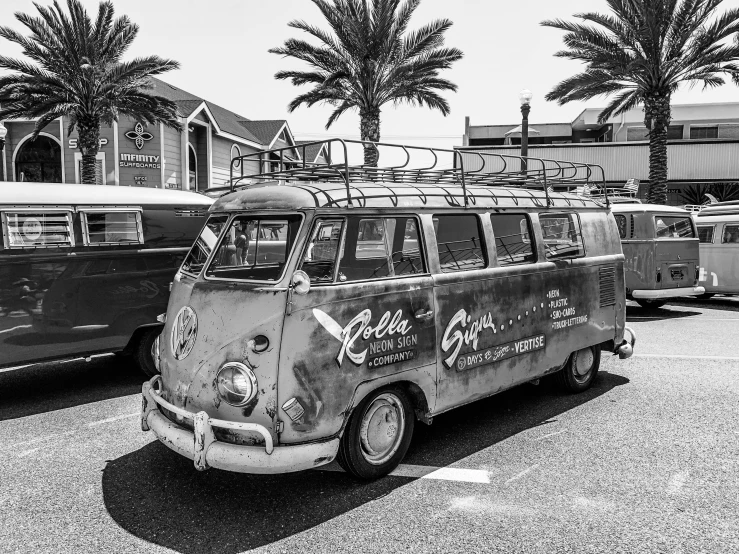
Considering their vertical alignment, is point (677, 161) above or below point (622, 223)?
above

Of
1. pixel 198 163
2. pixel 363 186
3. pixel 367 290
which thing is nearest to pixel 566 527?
pixel 367 290

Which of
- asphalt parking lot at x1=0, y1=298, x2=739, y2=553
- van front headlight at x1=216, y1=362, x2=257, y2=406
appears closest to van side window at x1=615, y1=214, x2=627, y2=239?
asphalt parking lot at x1=0, y1=298, x2=739, y2=553

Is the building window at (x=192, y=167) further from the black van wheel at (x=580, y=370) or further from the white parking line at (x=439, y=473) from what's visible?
the white parking line at (x=439, y=473)

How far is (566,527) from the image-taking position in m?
3.81

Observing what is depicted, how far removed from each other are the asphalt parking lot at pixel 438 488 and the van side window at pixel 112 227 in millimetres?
1818

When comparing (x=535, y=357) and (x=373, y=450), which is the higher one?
(x=535, y=357)

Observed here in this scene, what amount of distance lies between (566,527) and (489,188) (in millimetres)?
3123

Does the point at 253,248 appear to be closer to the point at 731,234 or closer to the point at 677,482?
the point at 677,482

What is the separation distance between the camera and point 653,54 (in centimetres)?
1805

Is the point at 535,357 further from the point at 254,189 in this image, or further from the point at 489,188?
the point at 254,189

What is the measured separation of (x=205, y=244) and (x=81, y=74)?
53.7 feet

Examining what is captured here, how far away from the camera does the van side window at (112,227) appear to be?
6844 mm

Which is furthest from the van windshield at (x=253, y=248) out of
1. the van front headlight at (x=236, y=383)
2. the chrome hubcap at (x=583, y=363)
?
the chrome hubcap at (x=583, y=363)

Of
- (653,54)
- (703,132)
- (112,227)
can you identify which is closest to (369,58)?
(653,54)
